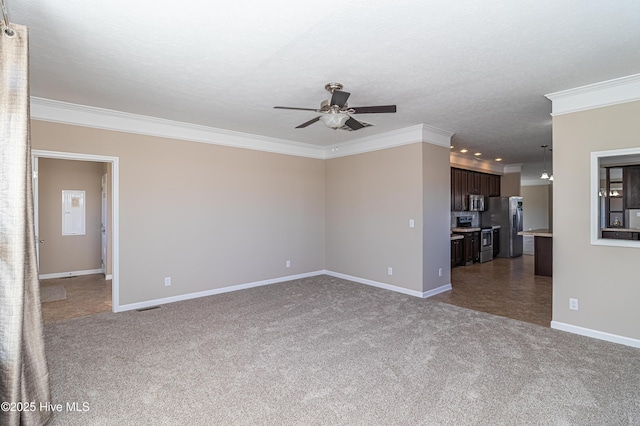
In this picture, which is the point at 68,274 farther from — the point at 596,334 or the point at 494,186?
the point at 494,186

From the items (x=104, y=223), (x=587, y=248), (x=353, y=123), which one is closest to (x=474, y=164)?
(x=587, y=248)

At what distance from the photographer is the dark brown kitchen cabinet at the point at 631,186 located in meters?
6.76

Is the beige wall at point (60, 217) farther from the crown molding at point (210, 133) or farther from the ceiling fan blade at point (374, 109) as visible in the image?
the ceiling fan blade at point (374, 109)

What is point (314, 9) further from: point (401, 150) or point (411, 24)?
point (401, 150)

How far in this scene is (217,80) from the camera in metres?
3.22

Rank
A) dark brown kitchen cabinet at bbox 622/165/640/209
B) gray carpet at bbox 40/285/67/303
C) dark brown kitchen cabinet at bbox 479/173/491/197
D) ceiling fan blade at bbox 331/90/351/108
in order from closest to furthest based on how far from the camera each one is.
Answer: ceiling fan blade at bbox 331/90/351/108, gray carpet at bbox 40/285/67/303, dark brown kitchen cabinet at bbox 622/165/640/209, dark brown kitchen cabinet at bbox 479/173/491/197

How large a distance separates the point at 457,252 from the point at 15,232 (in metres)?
7.61

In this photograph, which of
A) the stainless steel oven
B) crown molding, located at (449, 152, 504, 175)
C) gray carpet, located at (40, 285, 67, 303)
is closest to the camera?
gray carpet, located at (40, 285, 67, 303)

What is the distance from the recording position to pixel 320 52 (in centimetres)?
265

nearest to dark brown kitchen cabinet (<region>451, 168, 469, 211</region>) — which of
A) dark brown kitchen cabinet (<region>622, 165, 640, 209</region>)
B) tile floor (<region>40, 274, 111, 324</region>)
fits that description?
dark brown kitchen cabinet (<region>622, 165, 640, 209</region>)

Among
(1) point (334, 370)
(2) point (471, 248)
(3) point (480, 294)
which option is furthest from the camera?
(2) point (471, 248)

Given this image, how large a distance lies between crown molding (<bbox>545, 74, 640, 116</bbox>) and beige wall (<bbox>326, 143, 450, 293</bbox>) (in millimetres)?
1833

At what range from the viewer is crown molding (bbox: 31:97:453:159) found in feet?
13.0

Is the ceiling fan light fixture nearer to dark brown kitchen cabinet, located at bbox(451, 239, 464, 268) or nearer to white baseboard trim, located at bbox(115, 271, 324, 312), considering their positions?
white baseboard trim, located at bbox(115, 271, 324, 312)
